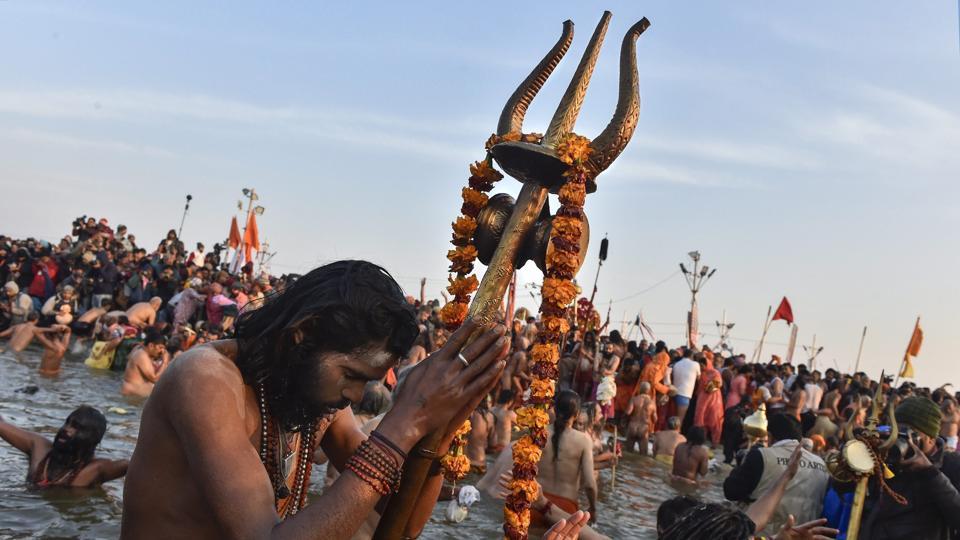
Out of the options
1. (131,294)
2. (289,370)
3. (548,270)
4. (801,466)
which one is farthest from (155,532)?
(131,294)

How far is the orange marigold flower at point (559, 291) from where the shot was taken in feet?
12.1

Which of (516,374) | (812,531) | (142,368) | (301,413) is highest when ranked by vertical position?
(301,413)

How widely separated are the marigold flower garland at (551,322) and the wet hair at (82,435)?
456cm

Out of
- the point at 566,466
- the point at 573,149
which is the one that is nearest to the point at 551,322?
the point at 573,149

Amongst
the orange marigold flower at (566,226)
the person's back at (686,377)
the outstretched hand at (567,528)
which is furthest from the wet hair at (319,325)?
the person's back at (686,377)

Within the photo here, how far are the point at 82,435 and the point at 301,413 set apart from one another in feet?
17.9

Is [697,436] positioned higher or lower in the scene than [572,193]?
lower

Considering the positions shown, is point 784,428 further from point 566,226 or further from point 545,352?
point 566,226

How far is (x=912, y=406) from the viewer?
19.2 ft

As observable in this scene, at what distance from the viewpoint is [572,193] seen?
11.2ft

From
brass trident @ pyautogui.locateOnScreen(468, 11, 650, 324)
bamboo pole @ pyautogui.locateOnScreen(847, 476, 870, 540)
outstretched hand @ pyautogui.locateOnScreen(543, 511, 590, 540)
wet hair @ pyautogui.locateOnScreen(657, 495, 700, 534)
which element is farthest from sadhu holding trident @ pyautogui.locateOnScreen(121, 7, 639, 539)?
bamboo pole @ pyautogui.locateOnScreen(847, 476, 870, 540)

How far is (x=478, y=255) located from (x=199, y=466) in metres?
1.77

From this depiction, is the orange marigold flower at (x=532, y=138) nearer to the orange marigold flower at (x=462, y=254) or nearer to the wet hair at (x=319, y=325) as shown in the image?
the orange marigold flower at (x=462, y=254)

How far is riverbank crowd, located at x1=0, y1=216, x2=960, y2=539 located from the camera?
5.49 meters
